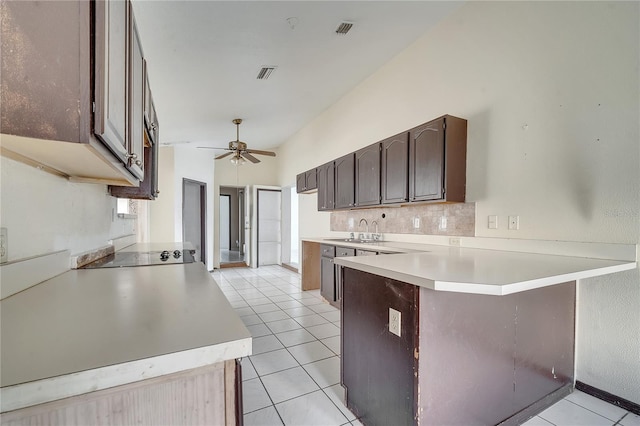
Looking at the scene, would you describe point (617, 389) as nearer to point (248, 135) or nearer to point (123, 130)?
point (123, 130)

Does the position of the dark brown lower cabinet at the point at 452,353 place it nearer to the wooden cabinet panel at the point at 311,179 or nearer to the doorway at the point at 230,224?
the wooden cabinet panel at the point at 311,179

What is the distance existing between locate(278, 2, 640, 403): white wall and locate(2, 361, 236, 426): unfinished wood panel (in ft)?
7.85

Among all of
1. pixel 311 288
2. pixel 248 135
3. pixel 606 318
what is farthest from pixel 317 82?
pixel 606 318

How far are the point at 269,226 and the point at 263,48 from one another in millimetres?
4686

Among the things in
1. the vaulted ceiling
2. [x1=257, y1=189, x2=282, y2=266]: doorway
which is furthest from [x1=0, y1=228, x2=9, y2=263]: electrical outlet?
[x1=257, y1=189, x2=282, y2=266]: doorway

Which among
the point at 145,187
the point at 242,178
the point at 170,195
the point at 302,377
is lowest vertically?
the point at 302,377

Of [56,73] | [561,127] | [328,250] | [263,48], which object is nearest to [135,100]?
[56,73]

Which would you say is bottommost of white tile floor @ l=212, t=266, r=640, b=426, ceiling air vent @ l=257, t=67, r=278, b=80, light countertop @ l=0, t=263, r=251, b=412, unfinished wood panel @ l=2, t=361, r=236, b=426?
white tile floor @ l=212, t=266, r=640, b=426

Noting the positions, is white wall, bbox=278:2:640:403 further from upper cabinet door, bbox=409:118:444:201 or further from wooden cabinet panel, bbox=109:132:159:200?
wooden cabinet panel, bbox=109:132:159:200

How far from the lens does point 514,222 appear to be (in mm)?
2326

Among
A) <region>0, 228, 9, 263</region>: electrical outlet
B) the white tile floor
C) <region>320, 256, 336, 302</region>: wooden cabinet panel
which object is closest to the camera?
<region>0, 228, 9, 263</region>: electrical outlet

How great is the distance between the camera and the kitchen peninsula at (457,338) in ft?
4.35

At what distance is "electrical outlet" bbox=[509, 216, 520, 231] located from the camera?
7.55 ft

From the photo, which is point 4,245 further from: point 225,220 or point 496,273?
point 225,220
